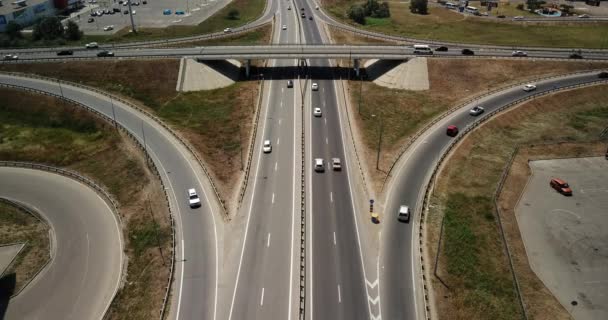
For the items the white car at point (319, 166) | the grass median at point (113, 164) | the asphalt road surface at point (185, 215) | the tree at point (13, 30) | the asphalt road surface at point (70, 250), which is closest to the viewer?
the asphalt road surface at point (185, 215)

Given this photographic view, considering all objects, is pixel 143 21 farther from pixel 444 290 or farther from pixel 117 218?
pixel 444 290

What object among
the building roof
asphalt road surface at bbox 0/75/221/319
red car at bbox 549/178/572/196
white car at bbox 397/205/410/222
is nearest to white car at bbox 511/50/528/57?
red car at bbox 549/178/572/196

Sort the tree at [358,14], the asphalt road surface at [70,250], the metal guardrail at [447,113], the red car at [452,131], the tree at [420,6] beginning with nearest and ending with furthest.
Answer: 1. the asphalt road surface at [70,250]
2. the metal guardrail at [447,113]
3. the red car at [452,131]
4. the tree at [358,14]
5. the tree at [420,6]

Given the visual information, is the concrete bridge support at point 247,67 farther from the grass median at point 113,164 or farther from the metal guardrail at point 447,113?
the metal guardrail at point 447,113

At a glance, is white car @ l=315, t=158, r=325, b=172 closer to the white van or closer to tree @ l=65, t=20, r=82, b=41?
the white van

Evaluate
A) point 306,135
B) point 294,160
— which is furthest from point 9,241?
point 306,135

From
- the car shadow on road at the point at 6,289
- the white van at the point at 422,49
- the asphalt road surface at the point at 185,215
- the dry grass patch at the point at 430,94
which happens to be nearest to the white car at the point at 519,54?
the dry grass patch at the point at 430,94

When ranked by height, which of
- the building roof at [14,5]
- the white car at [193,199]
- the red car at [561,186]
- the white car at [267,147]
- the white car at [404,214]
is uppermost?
the building roof at [14,5]

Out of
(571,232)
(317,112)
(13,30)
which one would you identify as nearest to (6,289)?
(317,112)
